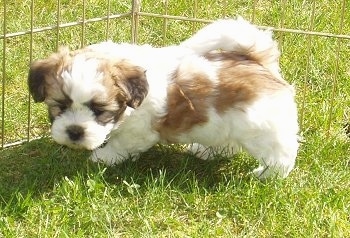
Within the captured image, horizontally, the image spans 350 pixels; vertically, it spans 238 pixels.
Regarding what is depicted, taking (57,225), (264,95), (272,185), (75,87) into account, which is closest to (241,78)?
(264,95)

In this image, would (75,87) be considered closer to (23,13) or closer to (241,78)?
(241,78)

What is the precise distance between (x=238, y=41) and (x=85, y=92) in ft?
3.27

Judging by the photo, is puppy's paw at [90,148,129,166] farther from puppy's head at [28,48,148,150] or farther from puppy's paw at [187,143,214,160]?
puppy's paw at [187,143,214,160]

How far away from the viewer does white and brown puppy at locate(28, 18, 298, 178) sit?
4.22 m

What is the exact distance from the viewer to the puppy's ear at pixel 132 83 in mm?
4270

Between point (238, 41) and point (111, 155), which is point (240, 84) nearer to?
Answer: point (238, 41)

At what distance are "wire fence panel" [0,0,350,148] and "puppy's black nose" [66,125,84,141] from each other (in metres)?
0.79

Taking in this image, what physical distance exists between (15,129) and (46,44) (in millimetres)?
1234

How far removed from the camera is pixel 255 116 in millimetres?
4473

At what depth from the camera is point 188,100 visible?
4.47m

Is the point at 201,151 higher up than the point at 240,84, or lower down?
lower down

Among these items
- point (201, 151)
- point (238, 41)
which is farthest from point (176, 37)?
point (238, 41)

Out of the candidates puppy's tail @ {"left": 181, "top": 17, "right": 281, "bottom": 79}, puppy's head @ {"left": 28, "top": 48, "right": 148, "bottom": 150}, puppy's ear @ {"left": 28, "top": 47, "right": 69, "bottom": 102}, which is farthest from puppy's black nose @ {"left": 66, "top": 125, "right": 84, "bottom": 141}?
puppy's tail @ {"left": 181, "top": 17, "right": 281, "bottom": 79}

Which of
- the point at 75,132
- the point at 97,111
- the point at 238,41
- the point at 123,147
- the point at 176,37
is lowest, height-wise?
the point at 123,147
